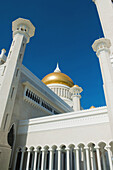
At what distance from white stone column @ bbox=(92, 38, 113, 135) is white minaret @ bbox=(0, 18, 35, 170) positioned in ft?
20.7

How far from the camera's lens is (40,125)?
10070mm

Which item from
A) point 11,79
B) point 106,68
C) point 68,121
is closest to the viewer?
point 68,121

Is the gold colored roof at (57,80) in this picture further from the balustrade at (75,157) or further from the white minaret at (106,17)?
the balustrade at (75,157)

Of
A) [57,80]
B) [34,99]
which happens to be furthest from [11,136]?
[57,80]

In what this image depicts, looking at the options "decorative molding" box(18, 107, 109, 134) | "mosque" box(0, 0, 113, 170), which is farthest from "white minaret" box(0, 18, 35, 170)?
"decorative molding" box(18, 107, 109, 134)

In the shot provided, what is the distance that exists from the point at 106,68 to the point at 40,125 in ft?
20.8

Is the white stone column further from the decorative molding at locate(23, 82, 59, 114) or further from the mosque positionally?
the decorative molding at locate(23, 82, 59, 114)

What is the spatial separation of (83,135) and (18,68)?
7.16 m

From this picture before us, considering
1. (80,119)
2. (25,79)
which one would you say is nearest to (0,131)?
(80,119)

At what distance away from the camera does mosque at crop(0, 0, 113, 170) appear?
795cm

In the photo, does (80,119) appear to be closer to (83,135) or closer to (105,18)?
(83,135)

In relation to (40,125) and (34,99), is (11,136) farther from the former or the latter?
(34,99)

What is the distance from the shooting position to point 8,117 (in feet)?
29.5

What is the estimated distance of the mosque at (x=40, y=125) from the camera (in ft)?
26.1
